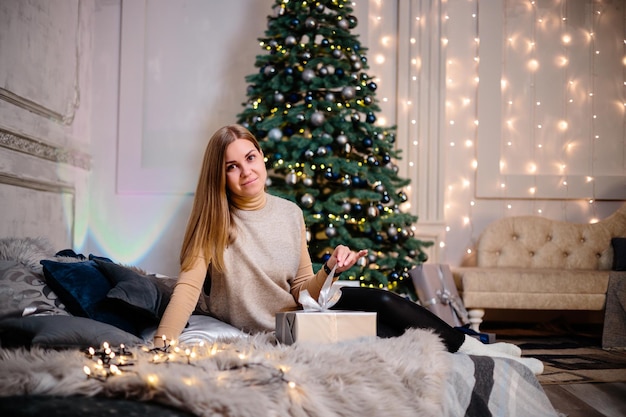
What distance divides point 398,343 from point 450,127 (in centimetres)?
343

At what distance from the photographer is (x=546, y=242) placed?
435 cm

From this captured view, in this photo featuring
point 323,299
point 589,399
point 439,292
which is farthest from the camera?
point 439,292

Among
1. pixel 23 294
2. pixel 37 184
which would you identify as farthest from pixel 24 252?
pixel 37 184

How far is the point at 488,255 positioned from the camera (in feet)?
14.2

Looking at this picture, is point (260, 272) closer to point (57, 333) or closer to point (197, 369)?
point (57, 333)

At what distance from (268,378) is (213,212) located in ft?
2.78

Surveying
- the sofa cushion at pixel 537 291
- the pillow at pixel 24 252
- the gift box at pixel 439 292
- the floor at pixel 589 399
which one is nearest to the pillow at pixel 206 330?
the pillow at pixel 24 252

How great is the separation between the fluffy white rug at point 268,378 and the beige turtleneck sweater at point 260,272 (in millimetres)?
437

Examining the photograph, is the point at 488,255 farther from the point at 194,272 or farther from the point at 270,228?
the point at 194,272

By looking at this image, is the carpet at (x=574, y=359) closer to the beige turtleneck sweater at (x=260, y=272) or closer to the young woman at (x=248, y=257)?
the young woman at (x=248, y=257)

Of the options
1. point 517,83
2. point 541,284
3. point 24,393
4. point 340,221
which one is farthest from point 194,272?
point 517,83

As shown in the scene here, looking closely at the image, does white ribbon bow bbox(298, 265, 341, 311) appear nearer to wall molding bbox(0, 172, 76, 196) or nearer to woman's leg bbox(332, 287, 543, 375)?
woman's leg bbox(332, 287, 543, 375)

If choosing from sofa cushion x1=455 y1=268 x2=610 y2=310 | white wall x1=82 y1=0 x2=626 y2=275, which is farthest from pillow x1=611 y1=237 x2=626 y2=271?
white wall x1=82 y1=0 x2=626 y2=275

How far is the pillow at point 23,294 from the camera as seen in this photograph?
1.70 meters
